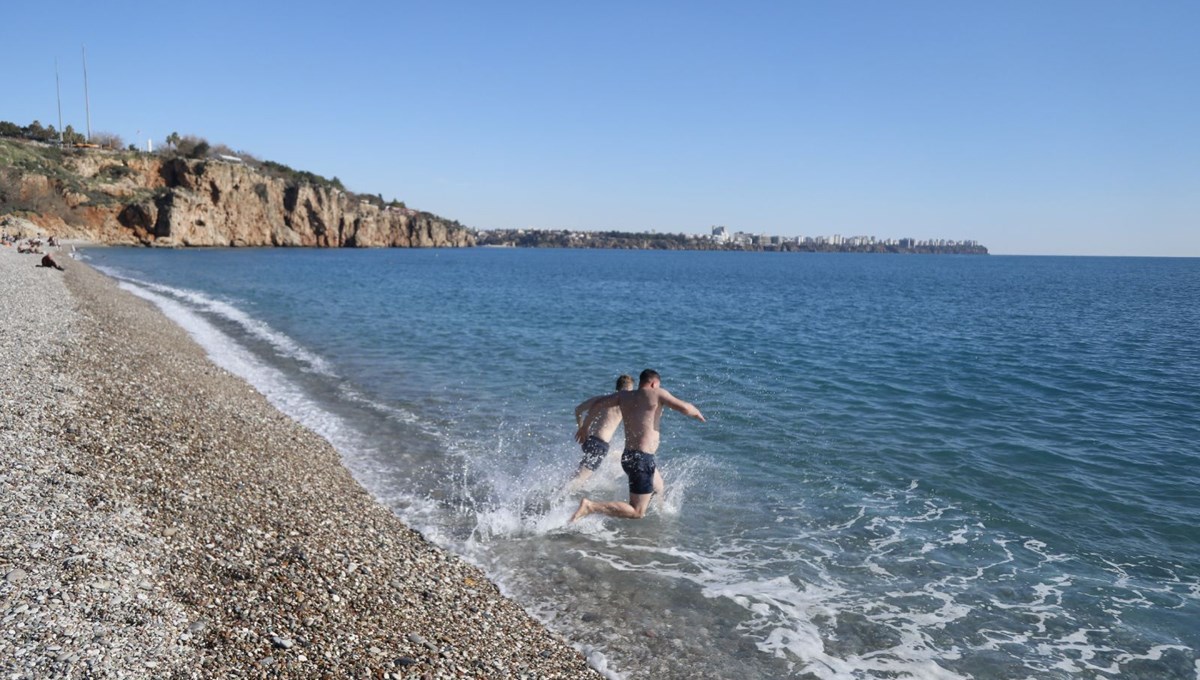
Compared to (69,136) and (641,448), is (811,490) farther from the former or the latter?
(69,136)

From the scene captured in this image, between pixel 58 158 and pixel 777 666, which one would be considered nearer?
pixel 777 666

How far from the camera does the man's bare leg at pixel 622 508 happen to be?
8.88m

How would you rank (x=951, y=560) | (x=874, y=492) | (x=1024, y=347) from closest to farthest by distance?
1. (x=951, y=560)
2. (x=874, y=492)
3. (x=1024, y=347)

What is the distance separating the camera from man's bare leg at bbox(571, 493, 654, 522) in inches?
349

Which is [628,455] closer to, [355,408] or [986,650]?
[986,650]

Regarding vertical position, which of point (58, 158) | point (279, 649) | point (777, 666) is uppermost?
point (58, 158)

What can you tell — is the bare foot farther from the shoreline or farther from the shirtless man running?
the shoreline

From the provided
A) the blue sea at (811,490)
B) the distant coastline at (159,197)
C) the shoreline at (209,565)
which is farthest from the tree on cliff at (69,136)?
the shoreline at (209,565)

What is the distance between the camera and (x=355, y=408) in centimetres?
1455

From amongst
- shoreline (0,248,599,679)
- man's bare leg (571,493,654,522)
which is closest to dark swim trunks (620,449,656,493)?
man's bare leg (571,493,654,522)

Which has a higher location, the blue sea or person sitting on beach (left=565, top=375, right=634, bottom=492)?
person sitting on beach (left=565, top=375, right=634, bottom=492)

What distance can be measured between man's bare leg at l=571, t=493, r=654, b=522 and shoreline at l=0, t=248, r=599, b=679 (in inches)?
71.7

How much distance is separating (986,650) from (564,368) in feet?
46.7

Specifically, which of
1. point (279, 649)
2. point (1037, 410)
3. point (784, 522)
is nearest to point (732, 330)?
point (1037, 410)
